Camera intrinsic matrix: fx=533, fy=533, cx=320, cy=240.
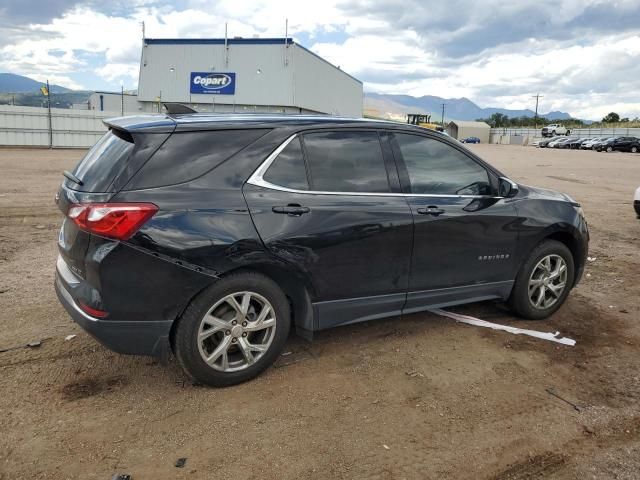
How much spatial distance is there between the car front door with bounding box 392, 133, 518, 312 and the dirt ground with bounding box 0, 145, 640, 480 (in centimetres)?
46

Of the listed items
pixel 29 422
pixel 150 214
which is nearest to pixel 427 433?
pixel 150 214

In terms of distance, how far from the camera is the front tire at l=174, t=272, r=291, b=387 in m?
3.29

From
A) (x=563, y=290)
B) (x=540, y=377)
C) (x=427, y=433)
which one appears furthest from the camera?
(x=563, y=290)

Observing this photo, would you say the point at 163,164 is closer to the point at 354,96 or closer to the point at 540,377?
the point at 540,377

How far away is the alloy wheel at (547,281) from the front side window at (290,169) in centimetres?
242

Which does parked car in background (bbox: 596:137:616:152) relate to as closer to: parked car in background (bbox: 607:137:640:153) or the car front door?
parked car in background (bbox: 607:137:640:153)

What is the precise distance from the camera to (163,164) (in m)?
3.27

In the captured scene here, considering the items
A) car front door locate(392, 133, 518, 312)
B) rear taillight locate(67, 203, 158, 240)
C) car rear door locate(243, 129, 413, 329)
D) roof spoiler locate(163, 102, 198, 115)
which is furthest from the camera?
car front door locate(392, 133, 518, 312)

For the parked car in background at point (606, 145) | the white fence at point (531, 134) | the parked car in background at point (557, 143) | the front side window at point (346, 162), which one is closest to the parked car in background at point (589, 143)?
the parked car in background at point (606, 145)

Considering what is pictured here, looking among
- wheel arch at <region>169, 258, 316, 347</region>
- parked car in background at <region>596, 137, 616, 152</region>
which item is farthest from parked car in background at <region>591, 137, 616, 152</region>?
wheel arch at <region>169, 258, 316, 347</region>

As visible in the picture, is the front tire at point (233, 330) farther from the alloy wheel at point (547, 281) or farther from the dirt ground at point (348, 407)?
the alloy wheel at point (547, 281)

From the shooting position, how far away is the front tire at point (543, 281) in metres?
4.76

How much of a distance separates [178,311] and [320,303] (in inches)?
39.1

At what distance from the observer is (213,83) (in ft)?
131
